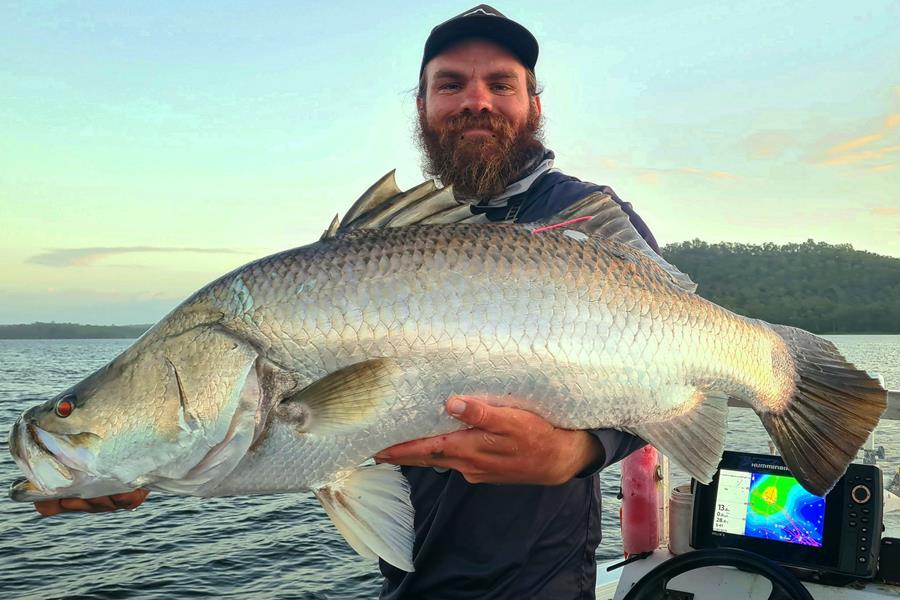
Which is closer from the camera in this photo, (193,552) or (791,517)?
(791,517)

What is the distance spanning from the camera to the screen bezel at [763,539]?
4066 mm

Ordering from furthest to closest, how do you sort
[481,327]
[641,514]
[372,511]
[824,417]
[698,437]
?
1. [641,514]
2. [824,417]
3. [698,437]
4. [372,511]
5. [481,327]

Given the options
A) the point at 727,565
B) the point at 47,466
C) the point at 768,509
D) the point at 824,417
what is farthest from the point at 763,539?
the point at 47,466

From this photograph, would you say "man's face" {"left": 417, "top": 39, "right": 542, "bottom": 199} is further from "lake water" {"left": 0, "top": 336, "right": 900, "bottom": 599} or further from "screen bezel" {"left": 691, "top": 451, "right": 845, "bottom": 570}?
"lake water" {"left": 0, "top": 336, "right": 900, "bottom": 599}

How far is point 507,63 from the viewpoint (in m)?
3.67

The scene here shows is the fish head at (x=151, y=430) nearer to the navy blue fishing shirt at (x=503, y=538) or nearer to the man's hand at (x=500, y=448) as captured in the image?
the man's hand at (x=500, y=448)

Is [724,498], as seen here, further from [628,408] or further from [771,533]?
[628,408]

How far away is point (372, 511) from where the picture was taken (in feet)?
8.39

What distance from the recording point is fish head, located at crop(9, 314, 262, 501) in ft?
8.02

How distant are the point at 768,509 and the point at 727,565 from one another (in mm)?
952

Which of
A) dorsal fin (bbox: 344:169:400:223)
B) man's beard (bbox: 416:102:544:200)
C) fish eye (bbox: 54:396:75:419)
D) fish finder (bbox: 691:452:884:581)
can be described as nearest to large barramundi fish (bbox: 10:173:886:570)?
fish eye (bbox: 54:396:75:419)

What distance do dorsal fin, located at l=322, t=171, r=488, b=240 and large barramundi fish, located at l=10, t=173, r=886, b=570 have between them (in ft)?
0.04

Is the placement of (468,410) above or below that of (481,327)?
below

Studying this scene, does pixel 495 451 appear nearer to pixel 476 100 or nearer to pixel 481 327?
pixel 481 327
